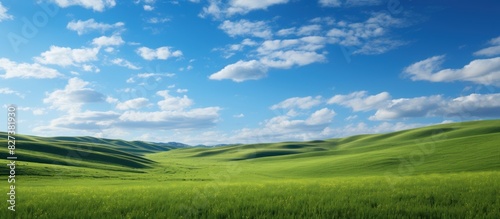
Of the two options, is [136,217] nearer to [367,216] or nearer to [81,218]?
[81,218]

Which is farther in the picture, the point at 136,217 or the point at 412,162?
the point at 412,162

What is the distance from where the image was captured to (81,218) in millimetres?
9984

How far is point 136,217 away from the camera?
10.0 m

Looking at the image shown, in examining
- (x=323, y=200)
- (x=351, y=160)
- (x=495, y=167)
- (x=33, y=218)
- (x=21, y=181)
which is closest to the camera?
(x=33, y=218)

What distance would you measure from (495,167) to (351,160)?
92.8 ft

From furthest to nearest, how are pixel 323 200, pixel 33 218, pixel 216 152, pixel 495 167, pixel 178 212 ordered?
1. pixel 216 152
2. pixel 495 167
3. pixel 323 200
4. pixel 178 212
5. pixel 33 218

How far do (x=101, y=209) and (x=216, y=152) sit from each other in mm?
170532

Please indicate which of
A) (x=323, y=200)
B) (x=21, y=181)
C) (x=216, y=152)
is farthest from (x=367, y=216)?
(x=216, y=152)

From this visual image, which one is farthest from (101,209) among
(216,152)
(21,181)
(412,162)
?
(216,152)

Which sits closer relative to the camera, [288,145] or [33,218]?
[33,218]

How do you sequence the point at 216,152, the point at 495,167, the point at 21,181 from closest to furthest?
the point at 21,181, the point at 495,167, the point at 216,152

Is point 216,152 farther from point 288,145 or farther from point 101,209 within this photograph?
point 101,209

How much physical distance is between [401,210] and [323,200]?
267 cm

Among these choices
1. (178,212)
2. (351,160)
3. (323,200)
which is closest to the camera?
(178,212)
